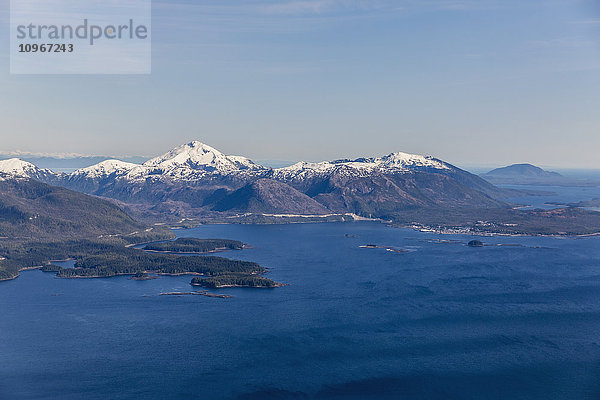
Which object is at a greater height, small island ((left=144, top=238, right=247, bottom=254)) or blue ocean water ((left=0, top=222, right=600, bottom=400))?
small island ((left=144, top=238, right=247, bottom=254))

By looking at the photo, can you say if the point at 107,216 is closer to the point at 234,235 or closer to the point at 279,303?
the point at 234,235

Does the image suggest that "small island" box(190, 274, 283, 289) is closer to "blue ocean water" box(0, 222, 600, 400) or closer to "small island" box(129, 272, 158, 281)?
"blue ocean water" box(0, 222, 600, 400)

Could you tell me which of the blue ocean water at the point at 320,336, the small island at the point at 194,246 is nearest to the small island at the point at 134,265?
the blue ocean water at the point at 320,336

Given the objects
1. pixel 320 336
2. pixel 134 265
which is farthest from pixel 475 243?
pixel 320 336

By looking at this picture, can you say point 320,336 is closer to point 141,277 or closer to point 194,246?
point 141,277

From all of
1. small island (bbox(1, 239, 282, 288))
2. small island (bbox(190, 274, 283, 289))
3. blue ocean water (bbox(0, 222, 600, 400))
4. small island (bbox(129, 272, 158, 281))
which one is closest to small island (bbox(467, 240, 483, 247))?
blue ocean water (bbox(0, 222, 600, 400))

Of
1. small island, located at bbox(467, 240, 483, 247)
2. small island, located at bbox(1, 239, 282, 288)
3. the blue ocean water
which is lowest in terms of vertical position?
the blue ocean water

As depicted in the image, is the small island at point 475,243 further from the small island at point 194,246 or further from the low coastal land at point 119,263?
the low coastal land at point 119,263
